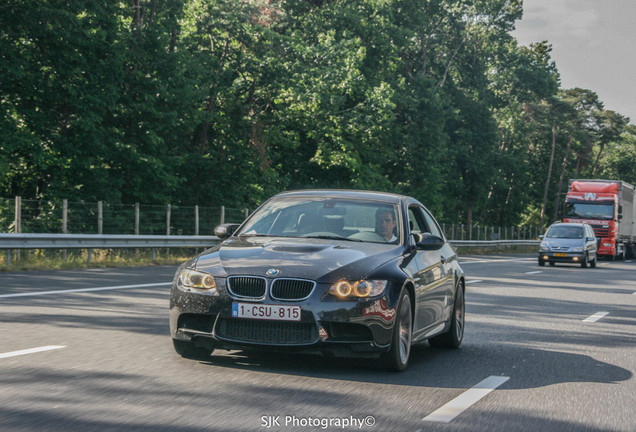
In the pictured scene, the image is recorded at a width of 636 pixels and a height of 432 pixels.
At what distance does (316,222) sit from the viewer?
27.9 ft

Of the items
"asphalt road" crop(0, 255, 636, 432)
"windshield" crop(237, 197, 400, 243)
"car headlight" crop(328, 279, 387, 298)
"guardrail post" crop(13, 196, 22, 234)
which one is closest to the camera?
"asphalt road" crop(0, 255, 636, 432)

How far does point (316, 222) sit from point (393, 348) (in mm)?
1610

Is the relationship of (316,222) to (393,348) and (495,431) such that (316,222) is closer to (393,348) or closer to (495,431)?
(393,348)

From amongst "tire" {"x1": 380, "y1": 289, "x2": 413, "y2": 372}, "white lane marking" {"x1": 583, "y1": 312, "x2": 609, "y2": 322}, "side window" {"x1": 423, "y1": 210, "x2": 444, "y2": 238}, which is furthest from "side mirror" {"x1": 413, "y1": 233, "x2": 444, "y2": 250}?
"white lane marking" {"x1": 583, "y1": 312, "x2": 609, "y2": 322}

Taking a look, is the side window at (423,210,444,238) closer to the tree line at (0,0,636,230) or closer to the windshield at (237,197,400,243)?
the windshield at (237,197,400,243)

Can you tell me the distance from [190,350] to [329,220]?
1.74 meters

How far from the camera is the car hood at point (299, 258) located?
7160mm

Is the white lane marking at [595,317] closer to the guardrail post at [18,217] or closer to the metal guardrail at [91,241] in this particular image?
the metal guardrail at [91,241]

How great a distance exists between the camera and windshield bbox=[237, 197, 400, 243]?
27.4 ft

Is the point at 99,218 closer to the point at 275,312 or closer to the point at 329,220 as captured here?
the point at 329,220

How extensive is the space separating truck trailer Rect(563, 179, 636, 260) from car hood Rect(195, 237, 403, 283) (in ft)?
125

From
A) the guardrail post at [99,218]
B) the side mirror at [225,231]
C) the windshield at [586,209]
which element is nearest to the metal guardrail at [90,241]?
the guardrail post at [99,218]

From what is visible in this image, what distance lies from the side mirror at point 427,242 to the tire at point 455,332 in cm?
111

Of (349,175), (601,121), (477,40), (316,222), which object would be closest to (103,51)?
(349,175)
